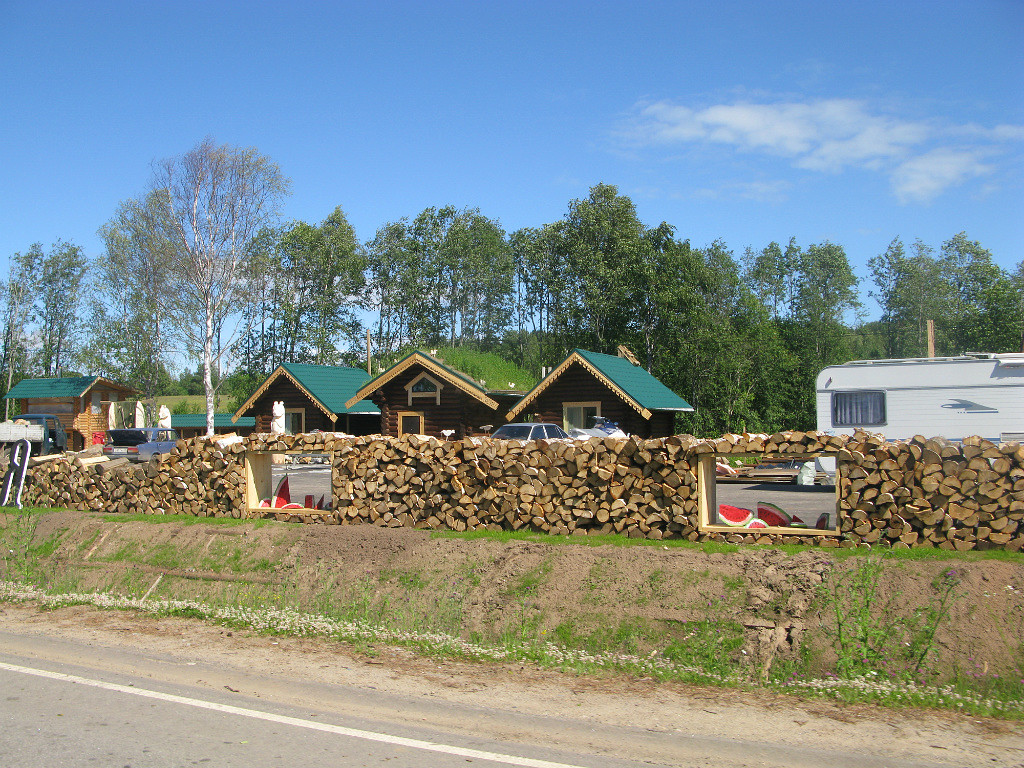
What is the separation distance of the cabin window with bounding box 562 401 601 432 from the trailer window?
1073cm

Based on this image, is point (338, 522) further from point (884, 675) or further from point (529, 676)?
point (884, 675)

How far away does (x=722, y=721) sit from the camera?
19.5 ft

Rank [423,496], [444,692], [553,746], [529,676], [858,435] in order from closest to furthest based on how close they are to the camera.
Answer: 1. [553,746]
2. [444,692]
3. [529,676]
4. [858,435]
5. [423,496]

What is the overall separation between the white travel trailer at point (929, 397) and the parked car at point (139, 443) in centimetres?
2122

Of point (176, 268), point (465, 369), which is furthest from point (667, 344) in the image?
point (176, 268)

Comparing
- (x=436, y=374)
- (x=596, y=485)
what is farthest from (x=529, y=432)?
(x=596, y=485)

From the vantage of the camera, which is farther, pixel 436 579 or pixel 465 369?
pixel 465 369

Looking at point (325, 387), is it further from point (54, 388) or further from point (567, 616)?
point (567, 616)

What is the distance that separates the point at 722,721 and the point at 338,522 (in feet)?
23.5

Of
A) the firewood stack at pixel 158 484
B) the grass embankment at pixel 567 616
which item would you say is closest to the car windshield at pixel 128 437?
the firewood stack at pixel 158 484

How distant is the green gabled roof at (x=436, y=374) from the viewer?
1184 inches

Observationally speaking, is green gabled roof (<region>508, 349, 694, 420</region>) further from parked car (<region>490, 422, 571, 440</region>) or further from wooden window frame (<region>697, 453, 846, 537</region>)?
wooden window frame (<region>697, 453, 846, 537</region>)

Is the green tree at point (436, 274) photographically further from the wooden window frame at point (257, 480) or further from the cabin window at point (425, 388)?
the wooden window frame at point (257, 480)

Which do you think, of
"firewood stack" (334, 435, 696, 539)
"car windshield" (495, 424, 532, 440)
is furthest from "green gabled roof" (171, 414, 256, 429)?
"firewood stack" (334, 435, 696, 539)
